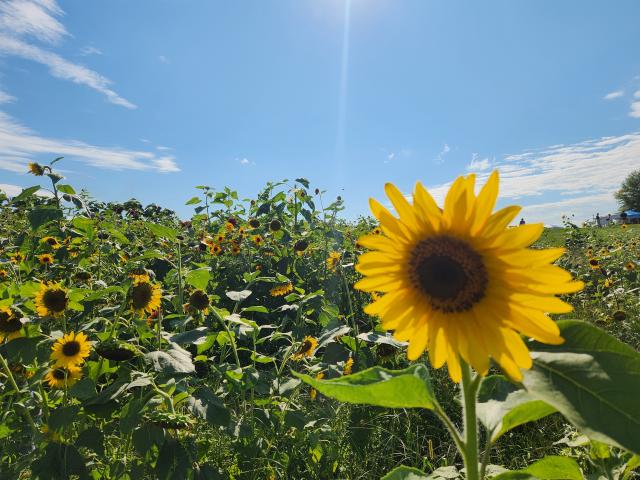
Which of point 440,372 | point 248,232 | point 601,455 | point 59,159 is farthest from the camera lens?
point 248,232

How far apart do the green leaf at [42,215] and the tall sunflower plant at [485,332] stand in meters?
2.20

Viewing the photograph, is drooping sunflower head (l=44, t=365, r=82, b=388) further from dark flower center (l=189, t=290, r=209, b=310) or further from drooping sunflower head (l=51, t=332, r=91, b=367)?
dark flower center (l=189, t=290, r=209, b=310)

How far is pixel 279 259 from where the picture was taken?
16.6 ft

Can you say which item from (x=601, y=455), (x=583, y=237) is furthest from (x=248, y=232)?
(x=583, y=237)

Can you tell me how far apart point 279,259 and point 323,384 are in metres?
4.33

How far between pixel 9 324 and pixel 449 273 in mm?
2124

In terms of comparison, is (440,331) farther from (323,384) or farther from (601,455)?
(601,455)

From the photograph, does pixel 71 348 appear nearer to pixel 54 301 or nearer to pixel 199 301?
pixel 54 301

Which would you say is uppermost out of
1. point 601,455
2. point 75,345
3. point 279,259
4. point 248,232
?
point 248,232

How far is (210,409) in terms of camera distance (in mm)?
1745

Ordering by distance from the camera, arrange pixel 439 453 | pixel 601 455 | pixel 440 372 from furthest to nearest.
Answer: pixel 440 372 < pixel 439 453 < pixel 601 455

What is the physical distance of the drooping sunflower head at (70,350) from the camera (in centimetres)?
209

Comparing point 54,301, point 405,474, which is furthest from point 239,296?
point 405,474

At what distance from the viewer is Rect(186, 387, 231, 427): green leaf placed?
1.71 meters
